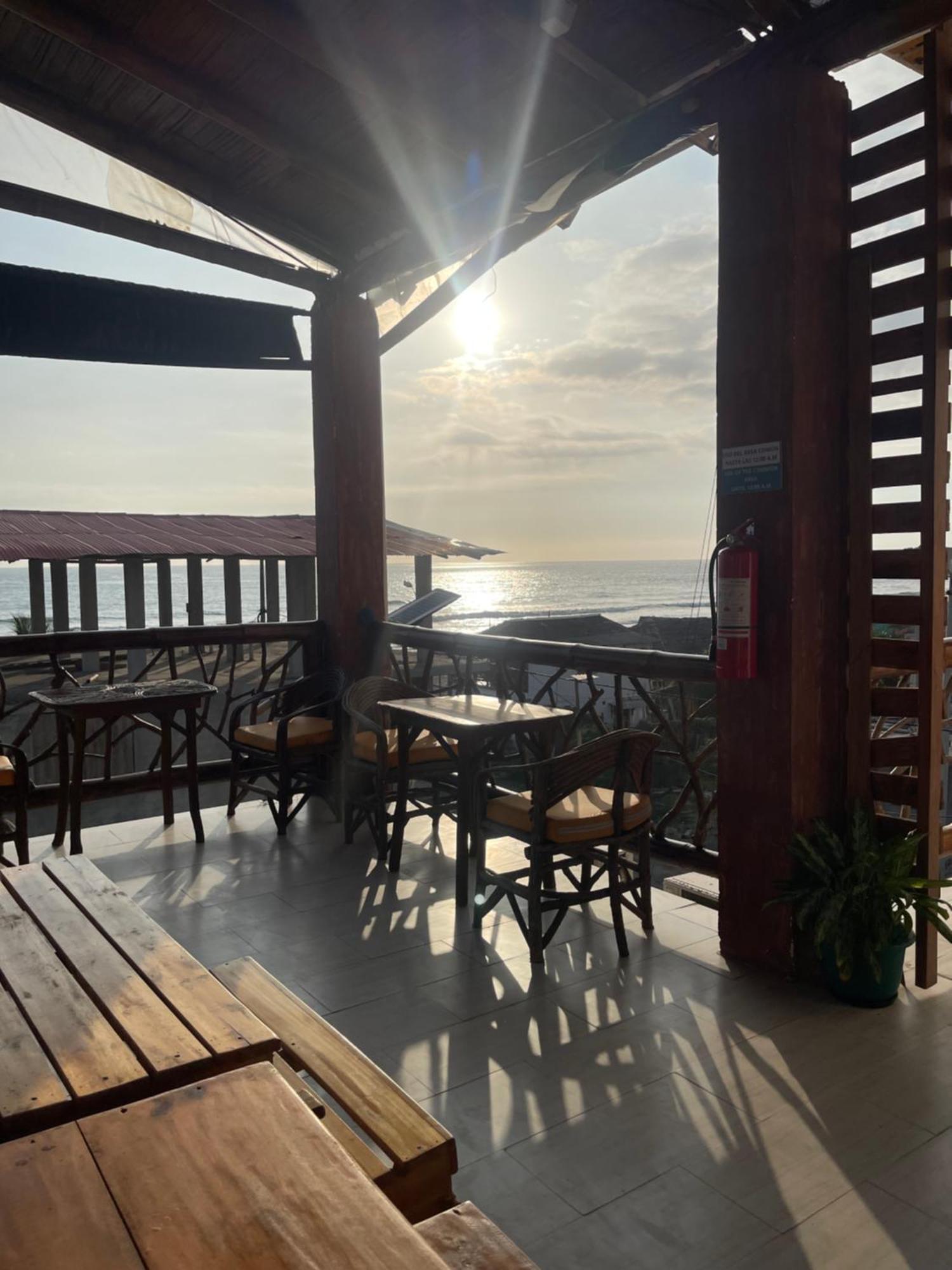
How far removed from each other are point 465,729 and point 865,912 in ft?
4.95

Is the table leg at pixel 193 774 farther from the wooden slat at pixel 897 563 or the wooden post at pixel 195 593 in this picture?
the wooden post at pixel 195 593

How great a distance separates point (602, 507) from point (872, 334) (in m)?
57.1

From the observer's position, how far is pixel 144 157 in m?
4.34

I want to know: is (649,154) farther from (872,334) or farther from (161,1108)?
(161,1108)

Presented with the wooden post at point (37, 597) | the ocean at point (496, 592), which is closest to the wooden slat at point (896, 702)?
the wooden post at point (37, 597)

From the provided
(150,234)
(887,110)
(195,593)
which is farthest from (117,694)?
(195,593)

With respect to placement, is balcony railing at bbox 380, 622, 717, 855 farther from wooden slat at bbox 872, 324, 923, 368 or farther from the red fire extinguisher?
wooden slat at bbox 872, 324, 923, 368

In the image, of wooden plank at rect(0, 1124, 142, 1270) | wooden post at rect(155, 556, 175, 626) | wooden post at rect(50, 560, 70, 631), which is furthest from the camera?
wooden post at rect(155, 556, 175, 626)

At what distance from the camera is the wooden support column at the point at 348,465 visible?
5.20m

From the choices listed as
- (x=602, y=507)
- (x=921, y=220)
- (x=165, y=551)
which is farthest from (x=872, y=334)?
(x=602, y=507)

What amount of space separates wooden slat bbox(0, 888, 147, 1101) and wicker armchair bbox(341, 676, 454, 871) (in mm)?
2487

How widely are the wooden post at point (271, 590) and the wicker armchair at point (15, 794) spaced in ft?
36.8

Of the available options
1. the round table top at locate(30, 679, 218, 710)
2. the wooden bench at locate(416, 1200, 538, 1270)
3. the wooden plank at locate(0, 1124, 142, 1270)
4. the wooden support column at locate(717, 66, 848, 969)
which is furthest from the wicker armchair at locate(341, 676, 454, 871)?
the wooden plank at locate(0, 1124, 142, 1270)

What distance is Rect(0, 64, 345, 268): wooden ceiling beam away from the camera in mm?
3967
